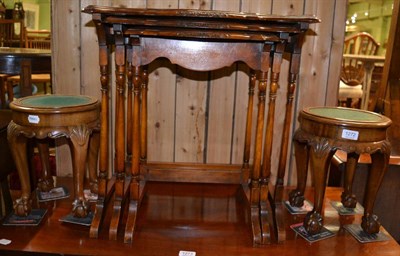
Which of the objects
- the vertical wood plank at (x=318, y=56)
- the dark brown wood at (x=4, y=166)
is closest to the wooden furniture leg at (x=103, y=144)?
the dark brown wood at (x=4, y=166)

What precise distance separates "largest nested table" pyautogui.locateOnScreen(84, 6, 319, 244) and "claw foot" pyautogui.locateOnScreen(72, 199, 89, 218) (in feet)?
0.32

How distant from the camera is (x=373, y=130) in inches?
61.1

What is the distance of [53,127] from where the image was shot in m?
1.60

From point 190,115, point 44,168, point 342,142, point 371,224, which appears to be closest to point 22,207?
point 44,168

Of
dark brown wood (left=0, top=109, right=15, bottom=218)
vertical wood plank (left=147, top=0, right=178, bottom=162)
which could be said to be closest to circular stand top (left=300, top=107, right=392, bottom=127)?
vertical wood plank (left=147, top=0, right=178, bottom=162)

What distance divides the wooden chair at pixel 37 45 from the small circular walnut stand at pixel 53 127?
5.16 ft

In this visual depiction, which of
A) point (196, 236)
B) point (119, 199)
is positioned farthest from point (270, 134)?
point (119, 199)

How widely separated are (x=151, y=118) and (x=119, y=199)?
64 cm

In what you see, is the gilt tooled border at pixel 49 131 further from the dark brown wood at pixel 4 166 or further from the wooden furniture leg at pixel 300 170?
the wooden furniture leg at pixel 300 170

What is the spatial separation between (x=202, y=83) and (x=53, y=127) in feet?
2.93

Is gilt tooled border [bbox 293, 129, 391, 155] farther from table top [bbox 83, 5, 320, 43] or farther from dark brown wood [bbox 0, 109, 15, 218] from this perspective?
dark brown wood [bbox 0, 109, 15, 218]

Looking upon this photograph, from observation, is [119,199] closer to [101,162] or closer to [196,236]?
[101,162]

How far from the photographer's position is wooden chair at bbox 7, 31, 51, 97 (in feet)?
14.4

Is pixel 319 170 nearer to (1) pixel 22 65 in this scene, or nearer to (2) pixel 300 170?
(2) pixel 300 170
